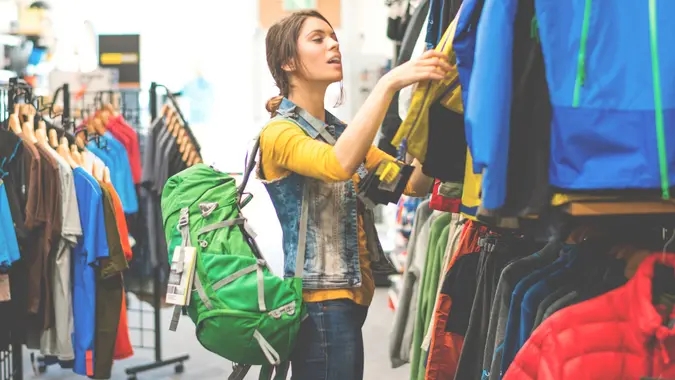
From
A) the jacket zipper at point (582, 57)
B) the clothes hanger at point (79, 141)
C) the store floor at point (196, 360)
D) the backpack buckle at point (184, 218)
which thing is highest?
the jacket zipper at point (582, 57)

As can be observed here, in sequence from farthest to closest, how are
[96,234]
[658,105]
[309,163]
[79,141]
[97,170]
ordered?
[79,141] < [97,170] < [96,234] < [309,163] < [658,105]

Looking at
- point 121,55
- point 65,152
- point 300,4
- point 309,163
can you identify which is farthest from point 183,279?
point 300,4

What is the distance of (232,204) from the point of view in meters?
2.31

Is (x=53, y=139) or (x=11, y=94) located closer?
(x=11, y=94)

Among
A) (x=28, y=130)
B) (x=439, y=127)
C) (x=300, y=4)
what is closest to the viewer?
(x=439, y=127)

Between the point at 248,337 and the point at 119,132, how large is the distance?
143 inches

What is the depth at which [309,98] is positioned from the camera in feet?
7.34

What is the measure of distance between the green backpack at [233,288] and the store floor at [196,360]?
2502mm

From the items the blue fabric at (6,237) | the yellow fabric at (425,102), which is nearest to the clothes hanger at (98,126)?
the blue fabric at (6,237)

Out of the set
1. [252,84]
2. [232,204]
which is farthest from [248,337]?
[252,84]

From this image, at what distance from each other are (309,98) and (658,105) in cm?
106

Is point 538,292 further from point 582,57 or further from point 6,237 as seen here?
point 6,237

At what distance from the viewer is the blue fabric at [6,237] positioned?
11.3 ft

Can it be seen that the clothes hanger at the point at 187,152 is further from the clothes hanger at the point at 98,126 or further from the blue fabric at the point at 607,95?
the blue fabric at the point at 607,95
